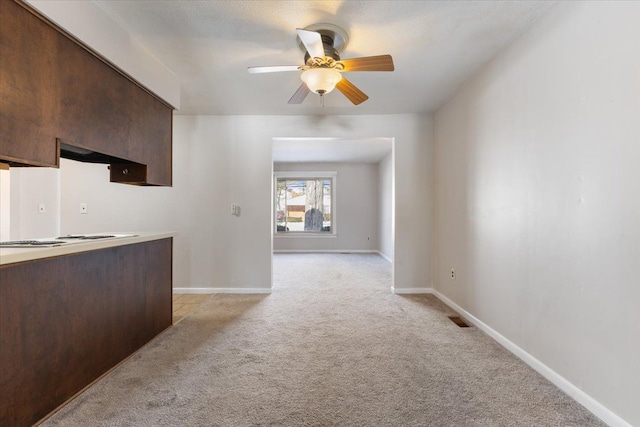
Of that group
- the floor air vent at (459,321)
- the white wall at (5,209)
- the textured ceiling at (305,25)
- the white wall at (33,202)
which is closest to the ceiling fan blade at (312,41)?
the textured ceiling at (305,25)

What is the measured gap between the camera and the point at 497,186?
2357mm

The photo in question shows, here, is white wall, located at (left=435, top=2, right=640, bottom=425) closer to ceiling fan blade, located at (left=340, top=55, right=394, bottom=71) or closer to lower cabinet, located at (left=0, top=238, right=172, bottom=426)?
ceiling fan blade, located at (left=340, top=55, right=394, bottom=71)

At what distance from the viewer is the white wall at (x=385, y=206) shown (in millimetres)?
6324

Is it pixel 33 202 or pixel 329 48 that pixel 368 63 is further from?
pixel 33 202

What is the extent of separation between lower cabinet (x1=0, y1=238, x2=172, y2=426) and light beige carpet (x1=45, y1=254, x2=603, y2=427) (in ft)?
0.45

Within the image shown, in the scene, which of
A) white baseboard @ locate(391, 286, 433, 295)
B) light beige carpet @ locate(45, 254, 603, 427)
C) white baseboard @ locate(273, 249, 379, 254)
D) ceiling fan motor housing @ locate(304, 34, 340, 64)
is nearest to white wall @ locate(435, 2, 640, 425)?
light beige carpet @ locate(45, 254, 603, 427)

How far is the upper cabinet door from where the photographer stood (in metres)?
1.29

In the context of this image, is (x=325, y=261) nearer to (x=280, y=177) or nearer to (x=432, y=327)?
(x=280, y=177)

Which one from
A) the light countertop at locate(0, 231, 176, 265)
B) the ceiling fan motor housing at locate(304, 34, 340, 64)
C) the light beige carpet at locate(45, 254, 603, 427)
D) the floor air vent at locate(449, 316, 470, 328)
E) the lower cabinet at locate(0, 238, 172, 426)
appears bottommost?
the light beige carpet at locate(45, 254, 603, 427)

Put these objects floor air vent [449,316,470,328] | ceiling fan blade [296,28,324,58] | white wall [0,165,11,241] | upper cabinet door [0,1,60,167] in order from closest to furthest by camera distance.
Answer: upper cabinet door [0,1,60,167]
ceiling fan blade [296,28,324,58]
floor air vent [449,316,470,328]
white wall [0,165,11,241]

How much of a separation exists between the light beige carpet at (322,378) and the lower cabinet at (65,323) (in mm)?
137

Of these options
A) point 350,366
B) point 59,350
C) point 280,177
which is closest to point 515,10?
point 350,366

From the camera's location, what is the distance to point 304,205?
7820mm

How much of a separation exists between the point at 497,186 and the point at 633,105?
107cm
